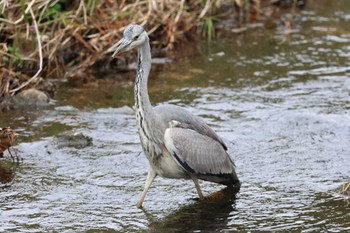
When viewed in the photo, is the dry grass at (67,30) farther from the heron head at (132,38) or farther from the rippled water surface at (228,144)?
the heron head at (132,38)

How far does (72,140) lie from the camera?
315 inches

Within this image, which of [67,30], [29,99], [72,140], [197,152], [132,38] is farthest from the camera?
[67,30]

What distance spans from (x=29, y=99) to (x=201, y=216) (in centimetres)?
348

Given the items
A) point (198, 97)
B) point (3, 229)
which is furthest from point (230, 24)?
point (3, 229)

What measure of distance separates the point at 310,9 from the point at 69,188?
7.42 metres

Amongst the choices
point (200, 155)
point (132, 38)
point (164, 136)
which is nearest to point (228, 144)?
point (200, 155)

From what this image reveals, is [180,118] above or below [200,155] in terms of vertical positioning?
above

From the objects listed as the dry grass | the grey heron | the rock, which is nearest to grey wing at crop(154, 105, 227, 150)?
the grey heron

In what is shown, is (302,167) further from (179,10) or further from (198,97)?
(179,10)

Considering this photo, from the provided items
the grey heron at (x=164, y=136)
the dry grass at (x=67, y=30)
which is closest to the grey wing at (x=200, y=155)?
the grey heron at (x=164, y=136)

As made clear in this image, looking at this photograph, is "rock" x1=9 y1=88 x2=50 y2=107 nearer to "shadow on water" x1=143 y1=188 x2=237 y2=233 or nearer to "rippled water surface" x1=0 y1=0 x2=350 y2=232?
"rippled water surface" x1=0 y1=0 x2=350 y2=232

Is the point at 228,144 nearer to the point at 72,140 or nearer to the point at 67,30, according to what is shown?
the point at 72,140

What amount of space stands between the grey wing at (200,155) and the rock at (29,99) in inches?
121

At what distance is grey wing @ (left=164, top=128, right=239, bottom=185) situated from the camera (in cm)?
642
